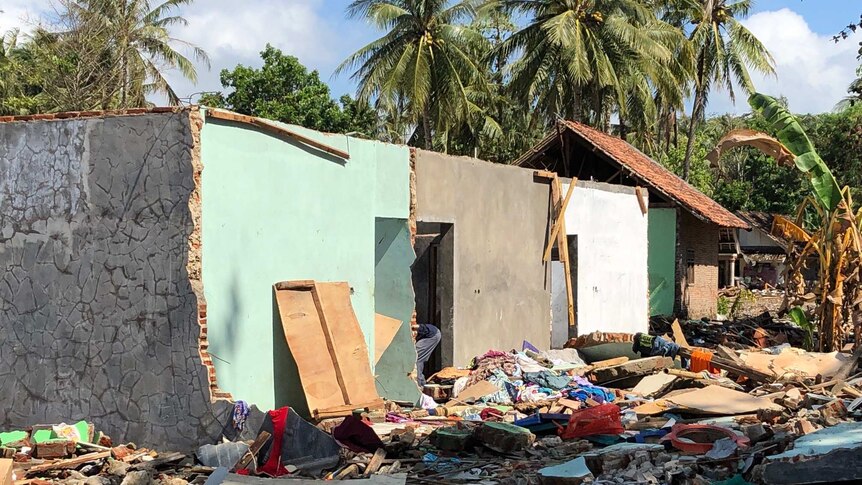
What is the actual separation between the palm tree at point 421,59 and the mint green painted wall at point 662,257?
7677 mm

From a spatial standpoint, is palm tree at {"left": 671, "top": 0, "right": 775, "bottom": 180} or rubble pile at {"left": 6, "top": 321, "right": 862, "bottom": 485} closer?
rubble pile at {"left": 6, "top": 321, "right": 862, "bottom": 485}

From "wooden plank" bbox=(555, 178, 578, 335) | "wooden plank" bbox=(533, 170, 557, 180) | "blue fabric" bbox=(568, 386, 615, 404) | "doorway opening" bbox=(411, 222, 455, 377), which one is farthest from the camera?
"wooden plank" bbox=(555, 178, 578, 335)

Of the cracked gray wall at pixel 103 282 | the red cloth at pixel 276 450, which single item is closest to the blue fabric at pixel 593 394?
the red cloth at pixel 276 450

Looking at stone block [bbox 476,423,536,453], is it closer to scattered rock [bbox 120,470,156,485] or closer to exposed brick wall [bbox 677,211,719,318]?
scattered rock [bbox 120,470,156,485]

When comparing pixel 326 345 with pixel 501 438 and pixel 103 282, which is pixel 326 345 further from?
pixel 103 282

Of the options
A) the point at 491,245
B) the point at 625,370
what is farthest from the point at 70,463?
the point at 625,370

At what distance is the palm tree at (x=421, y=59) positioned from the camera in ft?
94.9

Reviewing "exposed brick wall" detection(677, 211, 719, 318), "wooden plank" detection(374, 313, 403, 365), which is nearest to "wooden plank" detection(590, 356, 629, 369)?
"wooden plank" detection(374, 313, 403, 365)

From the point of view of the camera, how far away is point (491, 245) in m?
13.7

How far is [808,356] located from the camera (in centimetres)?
1406

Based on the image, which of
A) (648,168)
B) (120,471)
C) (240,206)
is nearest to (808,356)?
(240,206)

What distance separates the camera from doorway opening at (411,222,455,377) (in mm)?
12711

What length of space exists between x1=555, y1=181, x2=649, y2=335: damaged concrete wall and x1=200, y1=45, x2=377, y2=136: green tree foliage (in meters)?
17.6

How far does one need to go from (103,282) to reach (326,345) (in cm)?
241
